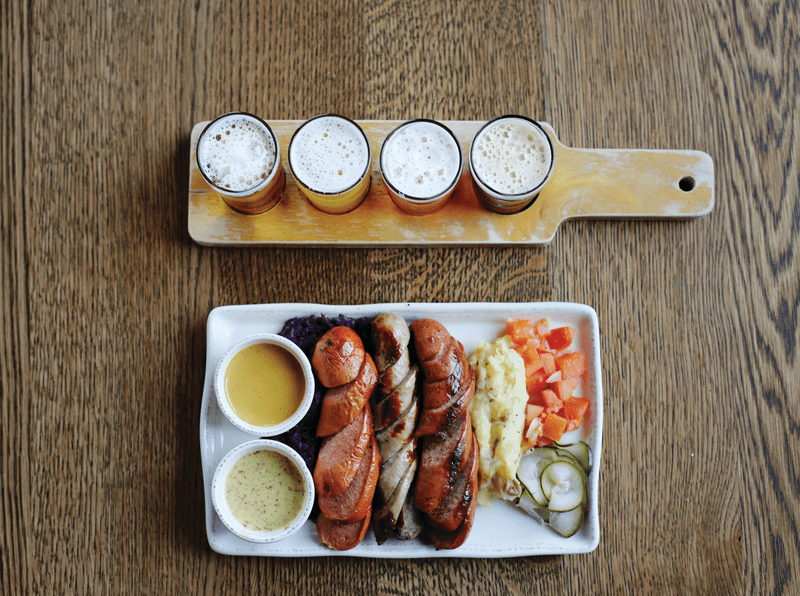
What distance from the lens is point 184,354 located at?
86.0 inches

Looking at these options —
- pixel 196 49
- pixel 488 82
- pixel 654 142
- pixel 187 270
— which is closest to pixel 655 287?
pixel 654 142

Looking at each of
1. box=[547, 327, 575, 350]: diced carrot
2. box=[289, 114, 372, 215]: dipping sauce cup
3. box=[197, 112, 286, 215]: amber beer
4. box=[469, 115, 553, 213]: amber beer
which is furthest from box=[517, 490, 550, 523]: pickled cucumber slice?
box=[197, 112, 286, 215]: amber beer

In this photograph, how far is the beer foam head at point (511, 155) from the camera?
197 centimetres

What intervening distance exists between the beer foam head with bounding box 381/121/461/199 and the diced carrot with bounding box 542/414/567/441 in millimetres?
1001

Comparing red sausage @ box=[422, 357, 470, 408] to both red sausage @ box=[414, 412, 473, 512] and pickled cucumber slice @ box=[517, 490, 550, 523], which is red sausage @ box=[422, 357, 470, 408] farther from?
pickled cucumber slice @ box=[517, 490, 550, 523]

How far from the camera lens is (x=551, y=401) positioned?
2.07 m

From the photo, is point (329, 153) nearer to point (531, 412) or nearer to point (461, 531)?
point (531, 412)

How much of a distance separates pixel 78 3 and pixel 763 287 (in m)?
3.28

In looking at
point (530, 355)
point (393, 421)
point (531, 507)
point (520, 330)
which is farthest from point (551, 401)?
point (393, 421)

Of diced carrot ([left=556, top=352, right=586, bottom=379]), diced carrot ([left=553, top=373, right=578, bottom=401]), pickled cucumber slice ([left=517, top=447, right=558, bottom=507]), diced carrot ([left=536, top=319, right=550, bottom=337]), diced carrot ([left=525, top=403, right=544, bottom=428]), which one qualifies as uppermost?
diced carrot ([left=536, top=319, right=550, bottom=337])

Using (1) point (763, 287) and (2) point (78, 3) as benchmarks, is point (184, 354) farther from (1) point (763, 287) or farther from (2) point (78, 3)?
(1) point (763, 287)

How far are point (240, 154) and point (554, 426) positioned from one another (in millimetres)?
1618

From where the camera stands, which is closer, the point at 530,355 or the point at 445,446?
the point at 445,446

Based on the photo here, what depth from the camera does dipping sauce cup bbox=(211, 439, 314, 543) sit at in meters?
1.95
